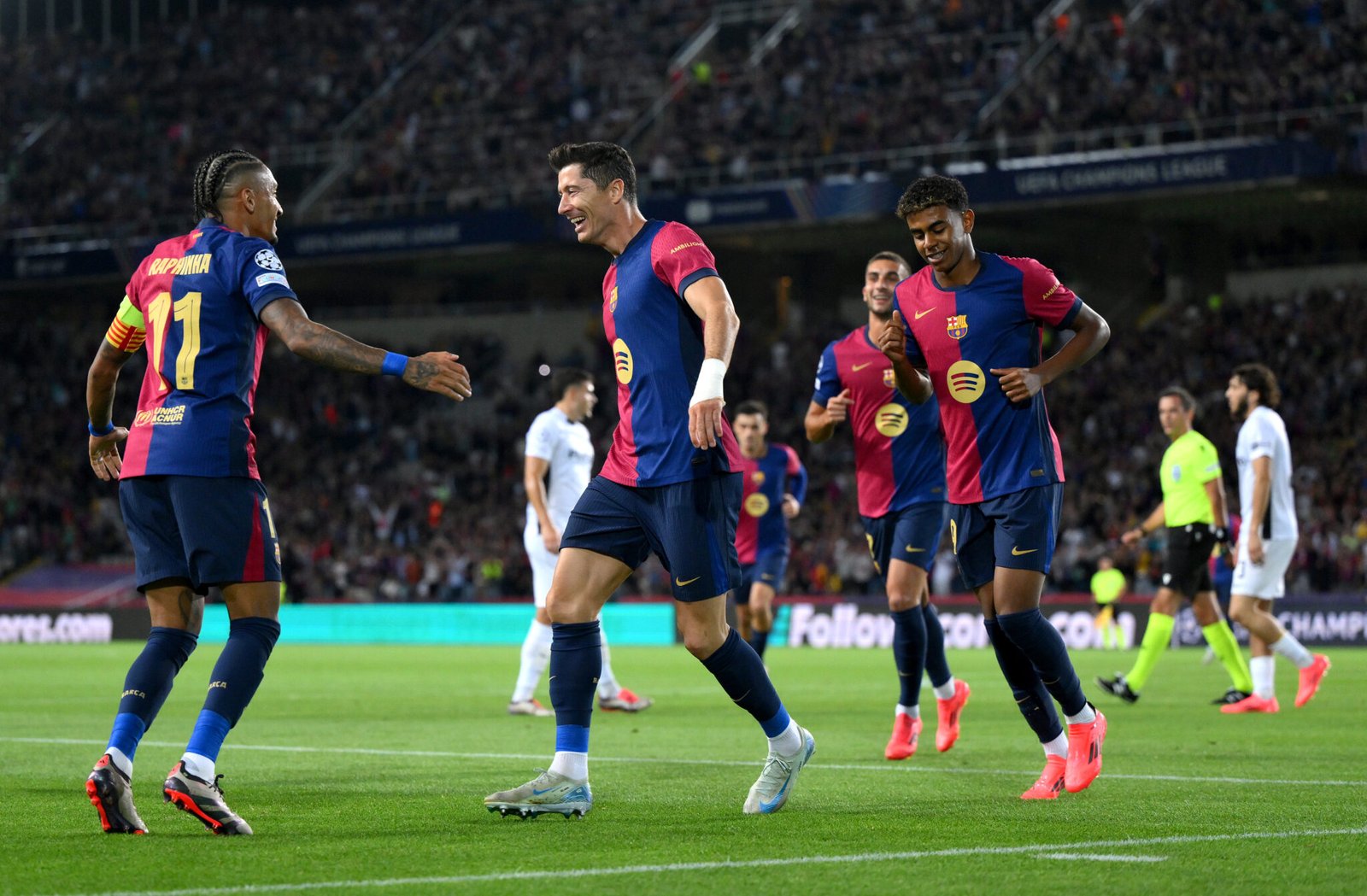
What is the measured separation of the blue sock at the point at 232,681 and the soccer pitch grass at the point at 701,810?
1.06ft

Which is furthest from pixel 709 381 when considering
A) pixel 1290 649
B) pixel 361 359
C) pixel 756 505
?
pixel 756 505

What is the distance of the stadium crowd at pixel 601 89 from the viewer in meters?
31.2

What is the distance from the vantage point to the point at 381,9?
1783 inches

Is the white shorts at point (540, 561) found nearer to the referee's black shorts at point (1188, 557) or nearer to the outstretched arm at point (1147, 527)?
the outstretched arm at point (1147, 527)

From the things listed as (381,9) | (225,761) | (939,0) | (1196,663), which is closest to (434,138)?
(381,9)

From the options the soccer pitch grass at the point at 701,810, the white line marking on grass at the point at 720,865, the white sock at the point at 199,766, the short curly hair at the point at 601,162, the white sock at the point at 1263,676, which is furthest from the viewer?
the white sock at the point at 1263,676

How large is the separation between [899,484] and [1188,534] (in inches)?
185

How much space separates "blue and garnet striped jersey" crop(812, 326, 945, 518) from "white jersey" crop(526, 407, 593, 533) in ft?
11.4

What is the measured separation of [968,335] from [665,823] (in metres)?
2.41

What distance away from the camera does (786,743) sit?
663 cm

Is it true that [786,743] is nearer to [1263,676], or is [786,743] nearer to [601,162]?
[601,162]

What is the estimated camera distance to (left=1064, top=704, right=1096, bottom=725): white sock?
7250 mm

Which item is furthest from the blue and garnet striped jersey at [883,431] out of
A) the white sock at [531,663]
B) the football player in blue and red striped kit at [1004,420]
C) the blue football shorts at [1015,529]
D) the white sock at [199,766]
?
the white sock at [199,766]

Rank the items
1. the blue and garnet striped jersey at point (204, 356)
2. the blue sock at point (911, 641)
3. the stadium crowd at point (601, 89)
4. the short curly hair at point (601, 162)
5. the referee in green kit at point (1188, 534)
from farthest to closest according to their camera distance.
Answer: the stadium crowd at point (601, 89) < the referee in green kit at point (1188, 534) < the blue sock at point (911, 641) < the short curly hair at point (601, 162) < the blue and garnet striped jersey at point (204, 356)
